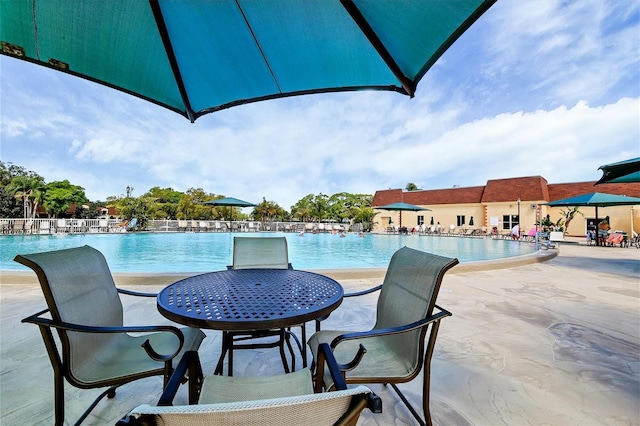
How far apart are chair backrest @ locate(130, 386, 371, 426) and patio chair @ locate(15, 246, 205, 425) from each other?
0.95 metres

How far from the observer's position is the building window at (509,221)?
1944cm

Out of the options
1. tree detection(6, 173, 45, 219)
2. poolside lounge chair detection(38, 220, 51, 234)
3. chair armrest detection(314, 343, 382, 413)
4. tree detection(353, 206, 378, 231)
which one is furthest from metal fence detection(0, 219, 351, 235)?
tree detection(6, 173, 45, 219)

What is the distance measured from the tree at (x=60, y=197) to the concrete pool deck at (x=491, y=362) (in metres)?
32.9

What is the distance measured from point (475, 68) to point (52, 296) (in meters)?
18.5

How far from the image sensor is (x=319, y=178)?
3997 centimetres

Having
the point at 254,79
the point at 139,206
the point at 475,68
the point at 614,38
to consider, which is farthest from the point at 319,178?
the point at 254,79

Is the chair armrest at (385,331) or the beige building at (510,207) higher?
the beige building at (510,207)

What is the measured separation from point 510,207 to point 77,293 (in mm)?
23523

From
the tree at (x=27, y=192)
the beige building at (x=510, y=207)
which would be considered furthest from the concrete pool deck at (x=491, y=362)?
the tree at (x=27, y=192)

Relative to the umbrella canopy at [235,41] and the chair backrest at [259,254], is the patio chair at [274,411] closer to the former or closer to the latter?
the umbrella canopy at [235,41]

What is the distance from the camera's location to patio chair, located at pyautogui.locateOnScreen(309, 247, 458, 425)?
1248 mm

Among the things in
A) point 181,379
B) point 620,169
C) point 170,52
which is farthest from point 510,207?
point 181,379

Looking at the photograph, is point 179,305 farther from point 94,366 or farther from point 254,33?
point 254,33

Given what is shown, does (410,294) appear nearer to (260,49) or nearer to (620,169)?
(260,49)
